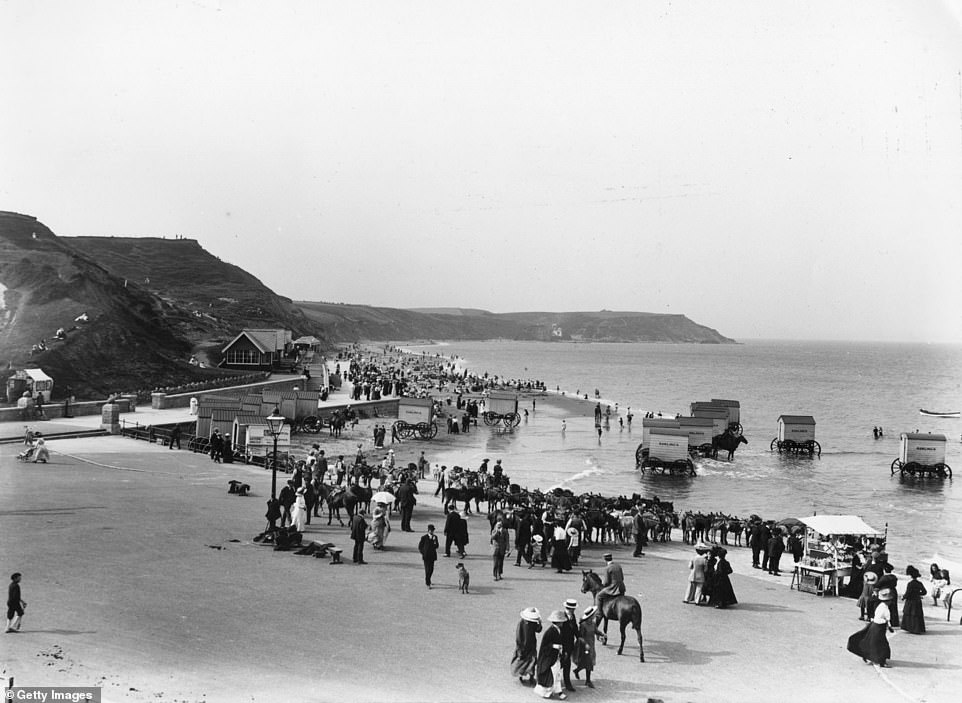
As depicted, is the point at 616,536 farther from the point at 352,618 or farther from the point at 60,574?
the point at 60,574

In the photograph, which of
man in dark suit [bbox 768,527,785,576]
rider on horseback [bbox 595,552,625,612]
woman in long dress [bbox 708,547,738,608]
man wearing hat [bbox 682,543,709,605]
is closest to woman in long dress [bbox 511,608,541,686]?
rider on horseback [bbox 595,552,625,612]

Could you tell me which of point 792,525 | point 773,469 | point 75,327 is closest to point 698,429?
point 773,469

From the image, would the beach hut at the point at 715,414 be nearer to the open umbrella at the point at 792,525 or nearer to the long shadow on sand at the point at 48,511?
the open umbrella at the point at 792,525

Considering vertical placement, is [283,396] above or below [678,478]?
above

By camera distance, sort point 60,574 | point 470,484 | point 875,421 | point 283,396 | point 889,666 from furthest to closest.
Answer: point 875,421
point 283,396
point 470,484
point 60,574
point 889,666

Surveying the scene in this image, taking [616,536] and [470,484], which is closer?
[616,536]

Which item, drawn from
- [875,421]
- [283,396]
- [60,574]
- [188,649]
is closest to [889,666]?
[188,649]

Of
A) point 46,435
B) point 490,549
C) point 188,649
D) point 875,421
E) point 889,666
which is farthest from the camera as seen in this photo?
point 875,421
